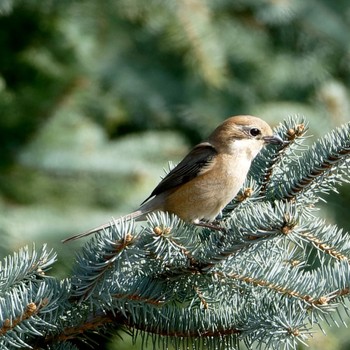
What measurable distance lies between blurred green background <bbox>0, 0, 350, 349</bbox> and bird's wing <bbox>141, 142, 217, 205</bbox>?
2.54 ft

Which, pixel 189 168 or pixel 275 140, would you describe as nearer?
pixel 275 140

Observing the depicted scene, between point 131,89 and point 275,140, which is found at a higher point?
point 131,89

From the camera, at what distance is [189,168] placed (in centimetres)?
537

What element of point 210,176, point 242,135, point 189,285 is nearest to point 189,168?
point 210,176

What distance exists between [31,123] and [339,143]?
11.0 feet

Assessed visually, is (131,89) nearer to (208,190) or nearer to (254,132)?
(254,132)

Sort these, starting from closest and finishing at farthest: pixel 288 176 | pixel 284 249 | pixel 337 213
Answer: pixel 284 249
pixel 288 176
pixel 337 213

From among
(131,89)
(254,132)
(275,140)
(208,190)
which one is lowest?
(275,140)

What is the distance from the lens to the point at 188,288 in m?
3.82

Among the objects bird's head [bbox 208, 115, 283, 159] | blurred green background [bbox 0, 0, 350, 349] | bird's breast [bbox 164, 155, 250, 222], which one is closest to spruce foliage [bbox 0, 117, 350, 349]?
bird's breast [bbox 164, 155, 250, 222]

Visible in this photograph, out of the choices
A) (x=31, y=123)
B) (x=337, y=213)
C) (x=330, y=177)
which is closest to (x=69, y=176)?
(x=31, y=123)

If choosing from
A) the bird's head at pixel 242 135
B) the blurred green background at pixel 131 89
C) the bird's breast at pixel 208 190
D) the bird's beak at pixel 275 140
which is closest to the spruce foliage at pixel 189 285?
the bird's beak at pixel 275 140

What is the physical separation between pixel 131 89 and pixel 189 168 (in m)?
2.75

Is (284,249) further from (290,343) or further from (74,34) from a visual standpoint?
(74,34)
